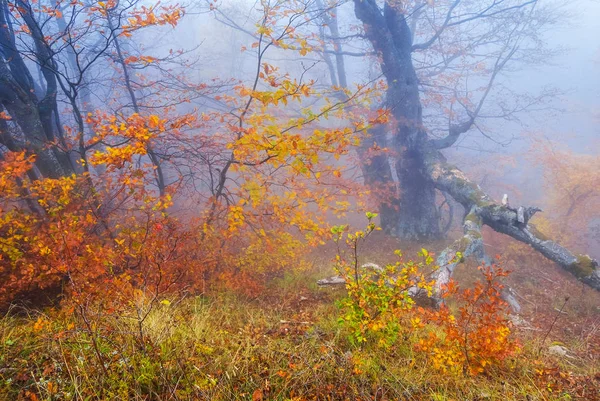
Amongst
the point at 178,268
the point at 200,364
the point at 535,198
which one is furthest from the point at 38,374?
the point at 535,198

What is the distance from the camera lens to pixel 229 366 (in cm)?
266

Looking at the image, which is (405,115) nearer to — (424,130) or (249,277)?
(424,130)

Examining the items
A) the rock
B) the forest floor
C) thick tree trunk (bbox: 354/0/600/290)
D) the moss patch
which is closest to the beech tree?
thick tree trunk (bbox: 354/0/600/290)

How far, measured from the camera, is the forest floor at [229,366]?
231 centimetres

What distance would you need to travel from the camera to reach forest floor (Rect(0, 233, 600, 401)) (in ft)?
7.57

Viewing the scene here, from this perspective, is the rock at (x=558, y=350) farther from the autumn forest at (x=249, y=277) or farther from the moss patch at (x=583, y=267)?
the moss patch at (x=583, y=267)

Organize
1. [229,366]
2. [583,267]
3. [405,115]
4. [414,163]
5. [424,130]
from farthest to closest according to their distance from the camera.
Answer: [414,163] < [424,130] < [405,115] < [583,267] < [229,366]

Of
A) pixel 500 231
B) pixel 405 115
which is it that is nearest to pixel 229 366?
pixel 500 231

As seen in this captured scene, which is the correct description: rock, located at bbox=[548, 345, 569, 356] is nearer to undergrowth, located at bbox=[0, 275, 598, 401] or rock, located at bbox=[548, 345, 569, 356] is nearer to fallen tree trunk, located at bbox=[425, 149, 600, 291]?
undergrowth, located at bbox=[0, 275, 598, 401]

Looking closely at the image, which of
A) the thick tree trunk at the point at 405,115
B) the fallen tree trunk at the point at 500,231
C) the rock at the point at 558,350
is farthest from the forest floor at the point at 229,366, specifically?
the thick tree trunk at the point at 405,115

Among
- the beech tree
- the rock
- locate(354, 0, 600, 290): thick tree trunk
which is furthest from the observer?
the beech tree

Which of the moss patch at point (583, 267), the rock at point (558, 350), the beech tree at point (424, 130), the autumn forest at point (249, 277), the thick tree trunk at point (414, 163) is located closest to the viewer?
the autumn forest at point (249, 277)

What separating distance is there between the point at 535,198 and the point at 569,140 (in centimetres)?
1557

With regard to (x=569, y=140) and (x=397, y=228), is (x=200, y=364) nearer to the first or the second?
(x=397, y=228)
